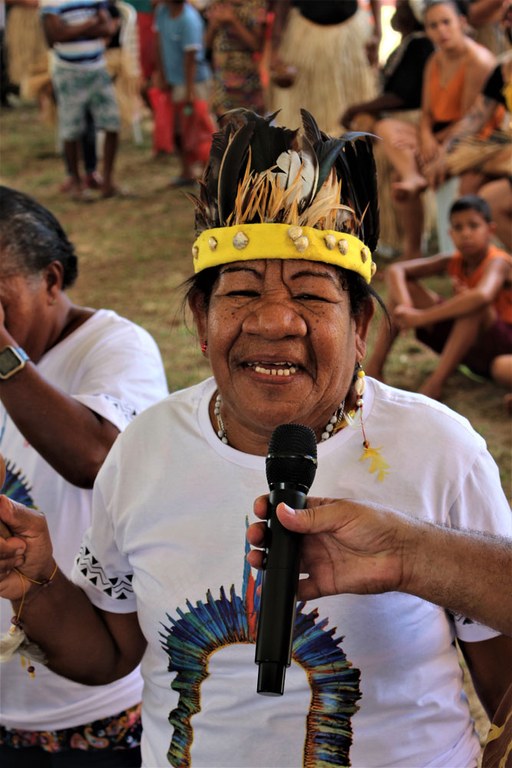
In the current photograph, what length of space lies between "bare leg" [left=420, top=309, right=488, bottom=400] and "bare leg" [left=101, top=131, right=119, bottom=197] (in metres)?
5.05

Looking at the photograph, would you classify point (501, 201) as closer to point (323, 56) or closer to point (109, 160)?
point (323, 56)

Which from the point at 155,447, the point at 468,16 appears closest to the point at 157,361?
the point at 155,447

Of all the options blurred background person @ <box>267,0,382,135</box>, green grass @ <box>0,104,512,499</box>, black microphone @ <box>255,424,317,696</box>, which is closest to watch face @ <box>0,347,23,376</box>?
black microphone @ <box>255,424,317,696</box>

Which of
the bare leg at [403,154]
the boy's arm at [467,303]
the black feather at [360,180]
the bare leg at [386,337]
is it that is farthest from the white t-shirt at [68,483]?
the bare leg at [403,154]

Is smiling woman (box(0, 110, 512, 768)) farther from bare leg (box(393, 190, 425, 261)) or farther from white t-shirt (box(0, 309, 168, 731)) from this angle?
bare leg (box(393, 190, 425, 261))

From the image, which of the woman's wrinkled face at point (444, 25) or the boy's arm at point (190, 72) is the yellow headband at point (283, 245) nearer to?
the woman's wrinkled face at point (444, 25)

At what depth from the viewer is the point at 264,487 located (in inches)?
67.1

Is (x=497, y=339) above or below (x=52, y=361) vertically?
below

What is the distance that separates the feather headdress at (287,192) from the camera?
166 centimetres

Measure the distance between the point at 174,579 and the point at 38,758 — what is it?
0.84 meters

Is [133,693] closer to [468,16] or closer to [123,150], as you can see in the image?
[468,16]

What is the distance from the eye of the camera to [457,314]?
201 inches

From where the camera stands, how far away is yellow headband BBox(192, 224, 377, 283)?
166cm

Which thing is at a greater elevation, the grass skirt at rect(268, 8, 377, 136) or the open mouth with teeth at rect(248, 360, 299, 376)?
the open mouth with teeth at rect(248, 360, 299, 376)
